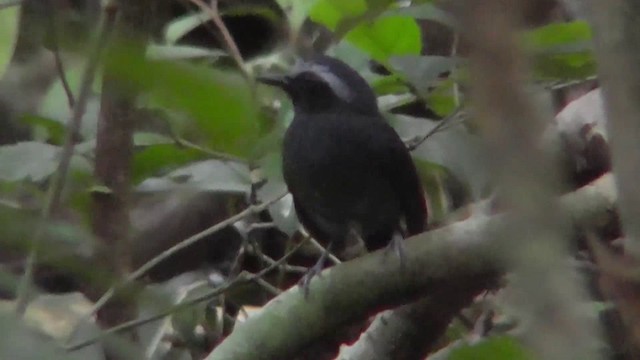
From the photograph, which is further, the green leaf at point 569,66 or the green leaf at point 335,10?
the green leaf at point 335,10

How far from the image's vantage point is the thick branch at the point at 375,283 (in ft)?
6.01

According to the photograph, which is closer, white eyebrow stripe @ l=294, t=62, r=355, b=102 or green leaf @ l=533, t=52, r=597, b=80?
green leaf @ l=533, t=52, r=597, b=80

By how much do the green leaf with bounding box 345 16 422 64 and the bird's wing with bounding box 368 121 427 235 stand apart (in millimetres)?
507

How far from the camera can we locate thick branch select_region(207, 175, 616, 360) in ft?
6.01

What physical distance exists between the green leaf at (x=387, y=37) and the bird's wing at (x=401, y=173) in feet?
1.66

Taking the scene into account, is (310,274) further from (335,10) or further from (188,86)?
(188,86)

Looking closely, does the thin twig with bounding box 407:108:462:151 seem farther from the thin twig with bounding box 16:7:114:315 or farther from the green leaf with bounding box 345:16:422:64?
the thin twig with bounding box 16:7:114:315

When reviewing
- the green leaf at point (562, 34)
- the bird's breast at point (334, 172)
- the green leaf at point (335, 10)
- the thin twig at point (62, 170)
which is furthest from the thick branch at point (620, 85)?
the bird's breast at point (334, 172)

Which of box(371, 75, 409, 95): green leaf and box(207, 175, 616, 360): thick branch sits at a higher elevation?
box(371, 75, 409, 95): green leaf

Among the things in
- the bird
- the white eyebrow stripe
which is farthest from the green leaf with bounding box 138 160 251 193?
the white eyebrow stripe

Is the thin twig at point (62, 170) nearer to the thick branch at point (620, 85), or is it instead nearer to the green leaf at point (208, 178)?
the thick branch at point (620, 85)

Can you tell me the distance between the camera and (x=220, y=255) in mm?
3996

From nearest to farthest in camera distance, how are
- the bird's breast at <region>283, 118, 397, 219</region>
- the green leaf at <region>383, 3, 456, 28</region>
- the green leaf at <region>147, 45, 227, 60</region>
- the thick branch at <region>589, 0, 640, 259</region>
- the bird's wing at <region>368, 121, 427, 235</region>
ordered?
1. the thick branch at <region>589, 0, 640, 259</region>
2. the green leaf at <region>147, 45, 227, 60</region>
3. the green leaf at <region>383, 3, 456, 28</region>
4. the bird's wing at <region>368, 121, 427, 235</region>
5. the bird's breast at <region>283, 118, 397, 219</region>

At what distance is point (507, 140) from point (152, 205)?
3.38m
